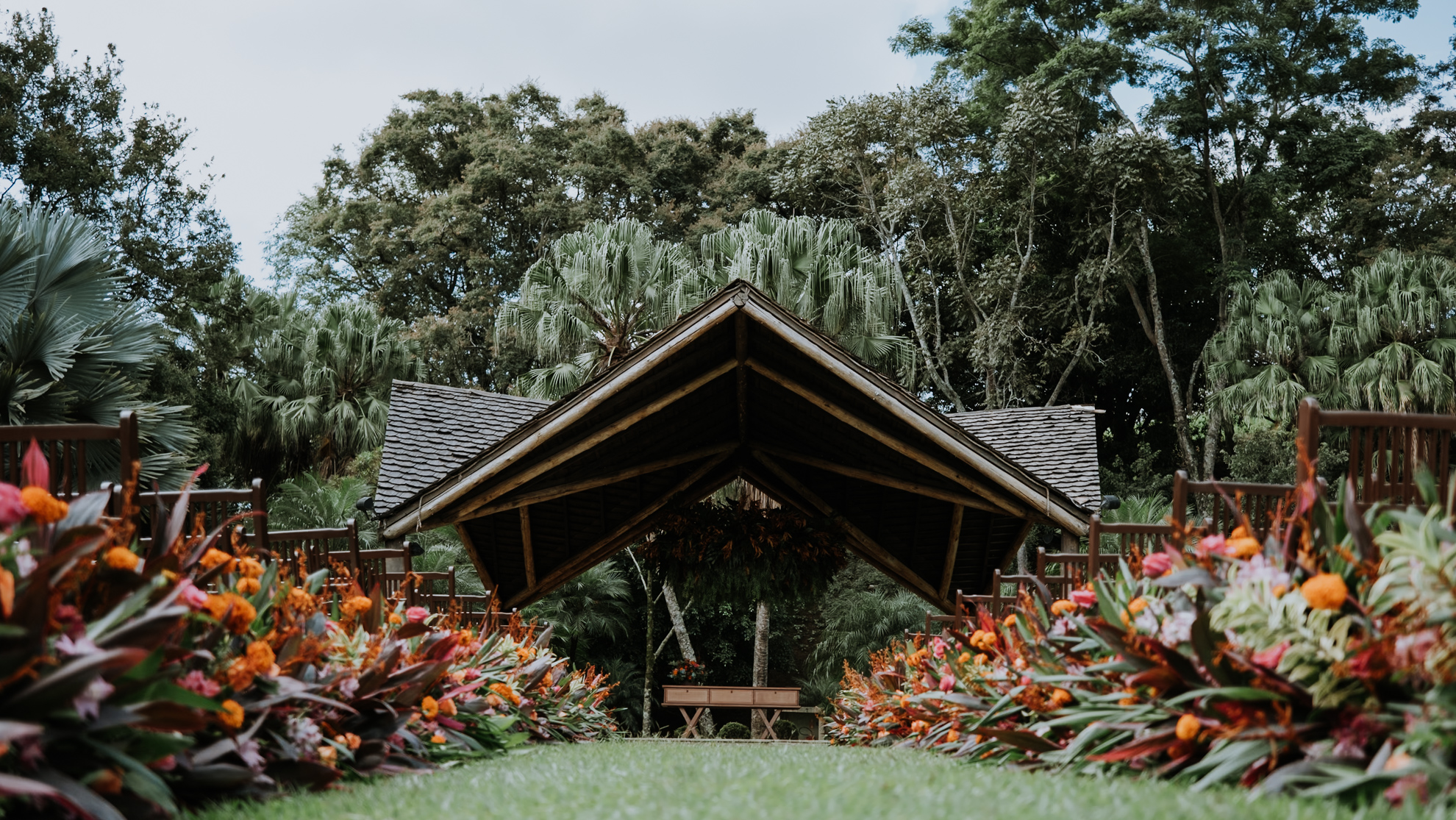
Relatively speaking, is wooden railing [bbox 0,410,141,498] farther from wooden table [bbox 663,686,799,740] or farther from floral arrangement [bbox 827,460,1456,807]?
wooden table [bbox 663,686,799,740]

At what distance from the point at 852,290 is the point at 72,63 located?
14366 mm

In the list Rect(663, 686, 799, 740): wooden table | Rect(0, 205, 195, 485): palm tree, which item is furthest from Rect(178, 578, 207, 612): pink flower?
Rect(663, 686, 799, 740): wooden table

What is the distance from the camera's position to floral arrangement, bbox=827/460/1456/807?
2.29m

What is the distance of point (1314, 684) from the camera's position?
263cm

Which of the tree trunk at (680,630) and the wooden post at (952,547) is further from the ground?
the wooden post at (952,547)

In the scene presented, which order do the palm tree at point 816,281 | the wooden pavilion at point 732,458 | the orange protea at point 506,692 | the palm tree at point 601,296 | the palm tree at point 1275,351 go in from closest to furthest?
the orange protea at point 506,692
the wooden pavilion at point 732,458
the palm tree at point 601,296
the palm tree at point 816,281
the palm tree at point 1275,351

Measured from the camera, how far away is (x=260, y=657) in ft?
9.64

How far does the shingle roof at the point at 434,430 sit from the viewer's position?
9148mm

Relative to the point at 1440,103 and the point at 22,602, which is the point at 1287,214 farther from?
the point at 22,602

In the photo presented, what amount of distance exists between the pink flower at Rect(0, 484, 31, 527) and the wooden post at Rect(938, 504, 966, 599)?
340 inches

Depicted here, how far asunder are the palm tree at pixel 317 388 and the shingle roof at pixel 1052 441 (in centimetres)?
1446

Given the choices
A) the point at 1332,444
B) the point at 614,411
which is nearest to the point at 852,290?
the point at 614,411

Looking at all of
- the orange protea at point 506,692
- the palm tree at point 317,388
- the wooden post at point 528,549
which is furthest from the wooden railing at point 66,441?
the palm tree at point 317,388

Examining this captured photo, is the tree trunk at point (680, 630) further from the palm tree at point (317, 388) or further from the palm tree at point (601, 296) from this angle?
the palm tree at point (317, 388)
